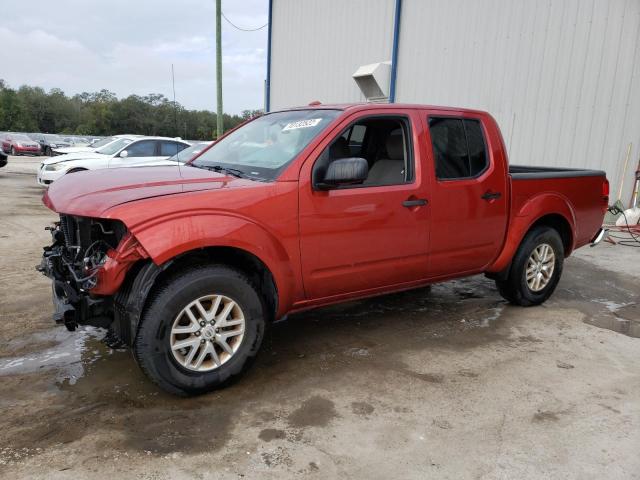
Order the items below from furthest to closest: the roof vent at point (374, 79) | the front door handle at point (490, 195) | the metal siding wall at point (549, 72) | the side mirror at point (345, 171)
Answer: the roof vent at point (374, 79), the metal siding wall at point (549, 72), the front door handle at point (490, 195), the side mirror at point (345, 171)

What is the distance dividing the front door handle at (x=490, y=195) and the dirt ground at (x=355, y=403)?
1135 millimetres

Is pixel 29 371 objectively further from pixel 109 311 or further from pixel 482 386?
pixel 482 386

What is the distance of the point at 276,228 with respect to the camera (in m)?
3.25

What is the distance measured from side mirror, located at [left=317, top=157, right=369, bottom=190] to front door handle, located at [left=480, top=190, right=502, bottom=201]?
4.74ft

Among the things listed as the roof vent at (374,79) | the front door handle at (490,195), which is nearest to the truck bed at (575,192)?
the front door handle at (490,195)

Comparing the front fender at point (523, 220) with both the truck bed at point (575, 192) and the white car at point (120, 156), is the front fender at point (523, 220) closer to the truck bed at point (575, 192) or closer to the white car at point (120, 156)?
the truck bed at point (575, 192)

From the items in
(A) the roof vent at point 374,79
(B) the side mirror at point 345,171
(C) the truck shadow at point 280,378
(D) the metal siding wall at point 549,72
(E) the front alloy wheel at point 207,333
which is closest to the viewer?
(C) the truck shadow at point 280,378

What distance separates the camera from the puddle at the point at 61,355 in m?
3.47

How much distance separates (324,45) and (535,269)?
42.4ft

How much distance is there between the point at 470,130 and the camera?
14.7 ft

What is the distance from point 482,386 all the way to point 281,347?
1501 millimetres

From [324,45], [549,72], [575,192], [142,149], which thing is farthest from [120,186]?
[324,45]

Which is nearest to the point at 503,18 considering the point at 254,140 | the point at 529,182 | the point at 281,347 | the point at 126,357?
the point at 529,182

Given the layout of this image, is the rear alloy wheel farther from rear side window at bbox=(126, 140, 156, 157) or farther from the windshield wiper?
rear side window at bbox=(126, 140, 156, 157)
